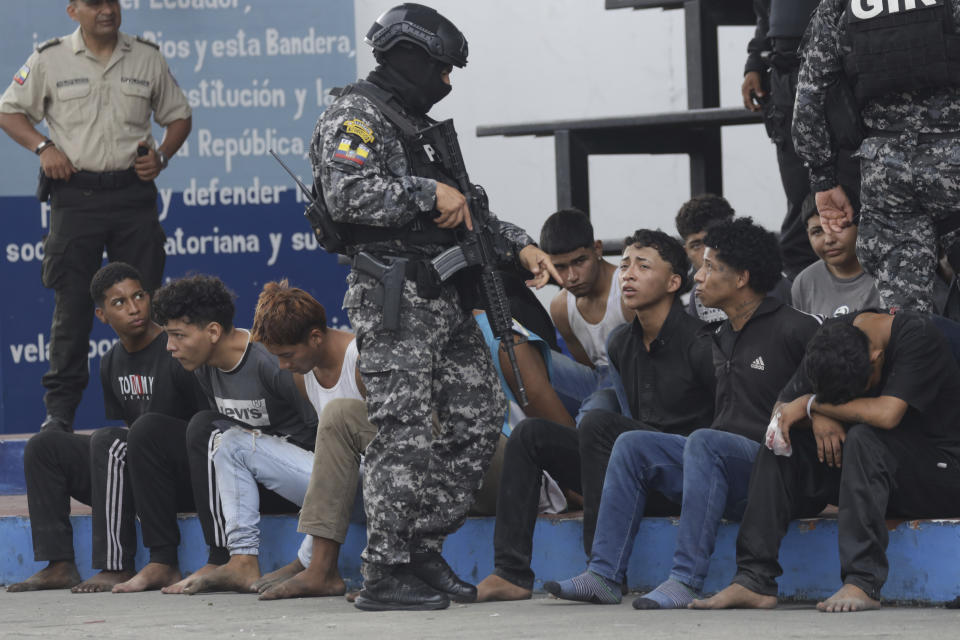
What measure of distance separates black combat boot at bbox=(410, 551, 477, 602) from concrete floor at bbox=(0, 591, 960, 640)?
0.04 metres

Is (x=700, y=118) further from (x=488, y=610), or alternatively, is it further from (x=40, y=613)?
(x=40, y=613)

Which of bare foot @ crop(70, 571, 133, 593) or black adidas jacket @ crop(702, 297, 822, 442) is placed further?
bare foot @ crop(70, 571, 133, 593)

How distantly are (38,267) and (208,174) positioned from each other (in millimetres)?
835

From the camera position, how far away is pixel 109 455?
467 centimetres

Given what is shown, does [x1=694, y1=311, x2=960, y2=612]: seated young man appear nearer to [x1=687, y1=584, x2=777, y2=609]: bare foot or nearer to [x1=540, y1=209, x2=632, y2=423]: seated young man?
[x1=687, y1=584, x2=777, y2=609]: bare foot

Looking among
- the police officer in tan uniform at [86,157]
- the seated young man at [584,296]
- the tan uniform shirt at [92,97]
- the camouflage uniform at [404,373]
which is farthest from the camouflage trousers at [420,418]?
the tan uniform shirt at [92,97]

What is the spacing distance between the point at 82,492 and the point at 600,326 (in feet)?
5.73

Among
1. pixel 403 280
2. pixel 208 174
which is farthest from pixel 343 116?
pixel 208 174

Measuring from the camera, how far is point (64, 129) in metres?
5.73

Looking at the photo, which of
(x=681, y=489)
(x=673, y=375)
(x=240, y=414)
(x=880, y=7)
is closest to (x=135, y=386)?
(x=240, y=414)

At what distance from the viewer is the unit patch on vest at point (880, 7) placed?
3.79 m

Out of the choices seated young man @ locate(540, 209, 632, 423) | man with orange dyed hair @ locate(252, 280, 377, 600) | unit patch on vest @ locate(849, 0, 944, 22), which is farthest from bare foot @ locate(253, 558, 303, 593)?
unit patch on vest @ locate(849, 0, 944, 22)

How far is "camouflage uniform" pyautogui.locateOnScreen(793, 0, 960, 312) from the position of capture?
381 centimetres

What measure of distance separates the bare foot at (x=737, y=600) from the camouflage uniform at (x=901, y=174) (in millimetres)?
845
